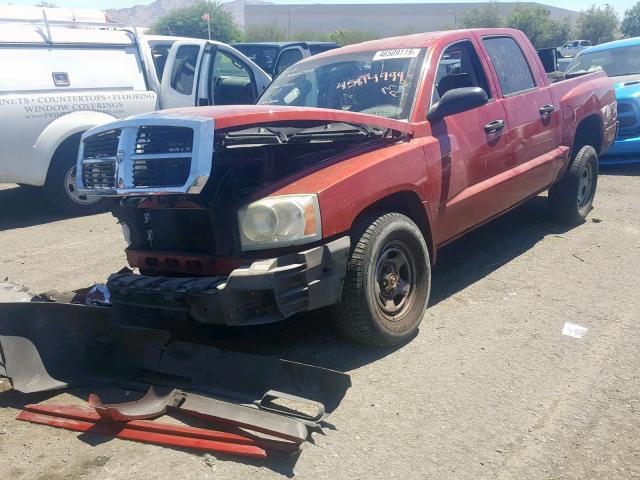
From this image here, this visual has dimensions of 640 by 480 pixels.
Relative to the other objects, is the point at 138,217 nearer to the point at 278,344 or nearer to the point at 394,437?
the point at 278,344

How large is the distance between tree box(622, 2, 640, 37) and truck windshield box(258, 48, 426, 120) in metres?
62.1

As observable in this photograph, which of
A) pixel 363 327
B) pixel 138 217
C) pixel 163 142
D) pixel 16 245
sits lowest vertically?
pixel 16 245

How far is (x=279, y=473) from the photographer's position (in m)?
3.05

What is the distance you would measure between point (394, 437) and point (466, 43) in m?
3.41

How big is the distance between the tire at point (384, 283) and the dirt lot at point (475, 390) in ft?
0.63

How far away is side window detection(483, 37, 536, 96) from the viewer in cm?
575

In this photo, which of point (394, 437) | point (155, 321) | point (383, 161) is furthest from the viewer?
point (383, 161)

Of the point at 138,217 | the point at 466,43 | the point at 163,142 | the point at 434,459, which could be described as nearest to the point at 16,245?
the point at 138,217

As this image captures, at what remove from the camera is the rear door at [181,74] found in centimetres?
935

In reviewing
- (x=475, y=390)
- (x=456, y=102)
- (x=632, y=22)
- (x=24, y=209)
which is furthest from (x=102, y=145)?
(x=632, y=22)

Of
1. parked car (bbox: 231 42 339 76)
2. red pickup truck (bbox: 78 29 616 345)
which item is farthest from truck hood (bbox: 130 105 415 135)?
parked car (bbox: 231 42 339 76)

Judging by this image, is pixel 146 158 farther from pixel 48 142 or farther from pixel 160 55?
pixel 160 55

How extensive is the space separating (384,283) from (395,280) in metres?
0.09

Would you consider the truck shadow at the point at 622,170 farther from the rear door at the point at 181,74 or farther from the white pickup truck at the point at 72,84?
the rear door at the point at 181,74
